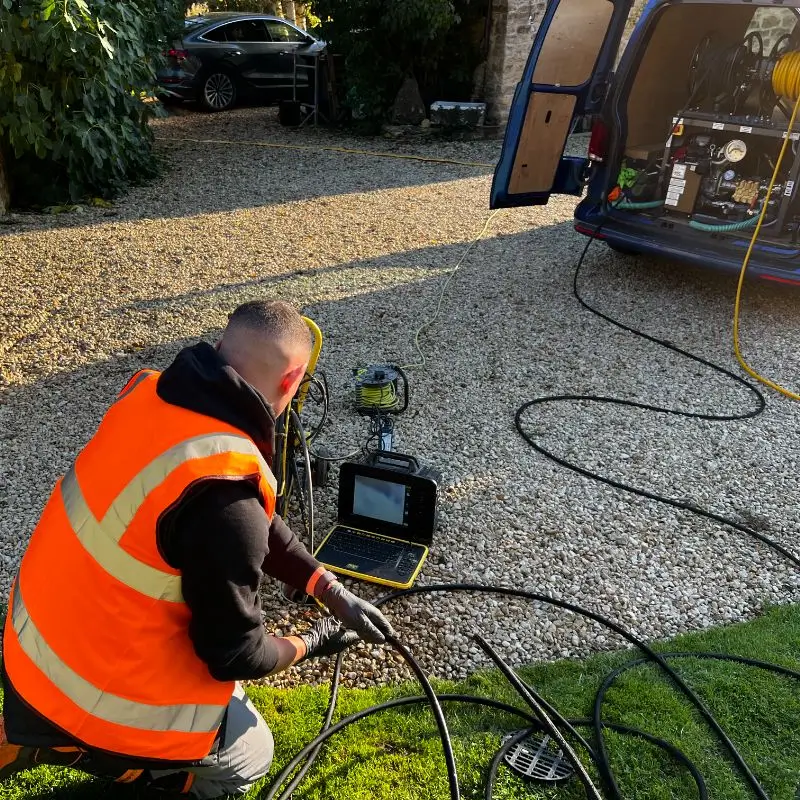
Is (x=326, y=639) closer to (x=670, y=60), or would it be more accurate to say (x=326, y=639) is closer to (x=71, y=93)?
(x=670, y=60)

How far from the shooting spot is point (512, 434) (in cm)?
431

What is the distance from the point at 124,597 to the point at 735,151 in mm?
5971

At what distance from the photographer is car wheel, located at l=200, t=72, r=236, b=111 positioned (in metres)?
13.5

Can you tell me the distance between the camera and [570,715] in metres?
2.62

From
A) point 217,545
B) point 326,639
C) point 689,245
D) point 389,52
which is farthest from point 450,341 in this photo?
point 389,52

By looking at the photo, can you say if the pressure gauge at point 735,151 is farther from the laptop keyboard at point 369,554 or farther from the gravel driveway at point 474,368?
the laptop keyboard at point 369,554

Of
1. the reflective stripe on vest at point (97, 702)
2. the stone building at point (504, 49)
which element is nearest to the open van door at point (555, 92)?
the reflective stripe on vest at point (97, 702)

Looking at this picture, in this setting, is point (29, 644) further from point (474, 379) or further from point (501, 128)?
point (501, 128)

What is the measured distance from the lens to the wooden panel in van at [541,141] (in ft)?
19.0

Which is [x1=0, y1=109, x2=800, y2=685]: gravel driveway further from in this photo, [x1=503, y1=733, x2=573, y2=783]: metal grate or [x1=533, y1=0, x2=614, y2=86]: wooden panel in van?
[x1=533, y1=0, x2=614, y2=86]: wooden panel in van

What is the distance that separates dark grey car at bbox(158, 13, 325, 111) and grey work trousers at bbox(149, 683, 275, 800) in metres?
12.5

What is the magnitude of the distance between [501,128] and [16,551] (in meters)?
10.4

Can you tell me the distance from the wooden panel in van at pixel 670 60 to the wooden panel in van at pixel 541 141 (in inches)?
25.9

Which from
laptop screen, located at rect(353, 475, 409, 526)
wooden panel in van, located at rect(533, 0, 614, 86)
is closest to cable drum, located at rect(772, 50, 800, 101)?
wooden panel in van, located at rect(533, 0, 614, 86)
